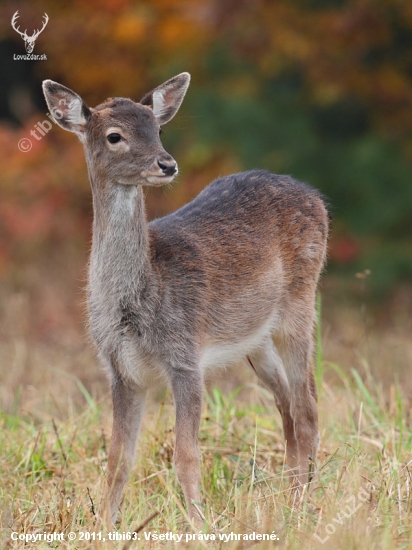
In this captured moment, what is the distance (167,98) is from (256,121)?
7.61 m

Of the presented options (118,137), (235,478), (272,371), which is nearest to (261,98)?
(272,371)

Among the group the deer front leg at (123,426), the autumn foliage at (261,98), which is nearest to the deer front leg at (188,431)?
the deer front leg at (123,426)

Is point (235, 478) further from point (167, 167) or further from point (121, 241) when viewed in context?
point (167, 167)

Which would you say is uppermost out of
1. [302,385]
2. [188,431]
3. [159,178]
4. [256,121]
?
[159,178]

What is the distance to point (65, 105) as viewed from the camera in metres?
5.33

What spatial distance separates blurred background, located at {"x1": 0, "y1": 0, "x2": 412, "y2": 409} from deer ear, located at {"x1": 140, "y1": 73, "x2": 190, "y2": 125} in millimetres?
6459

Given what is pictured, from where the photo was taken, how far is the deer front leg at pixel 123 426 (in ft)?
17.3

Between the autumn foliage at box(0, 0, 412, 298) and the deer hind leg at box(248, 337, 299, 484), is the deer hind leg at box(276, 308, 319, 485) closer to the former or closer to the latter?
the deer hind leg at box(248, 337, 299, 484)

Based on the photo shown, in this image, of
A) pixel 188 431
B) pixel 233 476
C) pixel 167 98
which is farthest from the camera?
pixel 167 98

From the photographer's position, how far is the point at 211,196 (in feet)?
19.8

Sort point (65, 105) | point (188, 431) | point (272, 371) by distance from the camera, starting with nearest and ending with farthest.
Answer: point (188, 431) → point (65, 105) → point (272, 371)

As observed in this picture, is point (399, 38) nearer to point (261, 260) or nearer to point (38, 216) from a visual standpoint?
point (38, 216)

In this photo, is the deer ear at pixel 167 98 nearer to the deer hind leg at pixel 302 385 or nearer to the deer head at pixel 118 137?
the deer head at pixel 118 137

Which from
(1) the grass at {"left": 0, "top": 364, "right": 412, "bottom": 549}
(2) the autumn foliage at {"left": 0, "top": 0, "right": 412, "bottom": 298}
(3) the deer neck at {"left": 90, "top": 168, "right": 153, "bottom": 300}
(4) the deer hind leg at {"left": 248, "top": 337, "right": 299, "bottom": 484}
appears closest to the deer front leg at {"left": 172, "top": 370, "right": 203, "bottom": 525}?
(1) the grass at {"left": 0, "top": 364, "right": 412, "bottom": 549}
